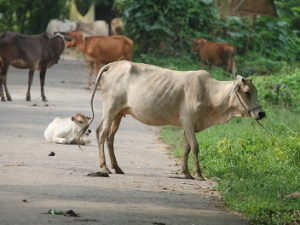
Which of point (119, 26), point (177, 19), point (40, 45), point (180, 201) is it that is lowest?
point (119, 26)

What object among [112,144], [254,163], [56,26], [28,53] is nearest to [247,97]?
[254,163]

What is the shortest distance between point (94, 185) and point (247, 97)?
2351mm

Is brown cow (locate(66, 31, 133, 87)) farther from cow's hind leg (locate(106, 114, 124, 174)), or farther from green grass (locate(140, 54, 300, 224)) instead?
cow's hind leg (locate(106, 114, 124, 174))

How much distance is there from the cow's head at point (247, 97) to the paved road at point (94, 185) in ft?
3.69

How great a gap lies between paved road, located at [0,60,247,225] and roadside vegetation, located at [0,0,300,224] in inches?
15.6

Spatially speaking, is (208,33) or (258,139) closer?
(258,139)

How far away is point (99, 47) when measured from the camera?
22.8 metres

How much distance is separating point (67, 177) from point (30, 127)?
485cm

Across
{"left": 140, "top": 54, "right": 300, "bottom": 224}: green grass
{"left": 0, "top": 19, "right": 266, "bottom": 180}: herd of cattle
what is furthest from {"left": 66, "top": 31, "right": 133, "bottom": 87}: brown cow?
{"left": 0, "top": 19, "right": 266, "bottom": 180}: herd of cattle

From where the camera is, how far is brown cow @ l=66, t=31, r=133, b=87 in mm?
22594

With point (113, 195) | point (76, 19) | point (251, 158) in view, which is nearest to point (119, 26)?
point (76, 19)

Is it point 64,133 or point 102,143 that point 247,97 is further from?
point 64,133

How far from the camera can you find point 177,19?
2827cm

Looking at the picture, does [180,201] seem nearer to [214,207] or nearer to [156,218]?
[214,207]
